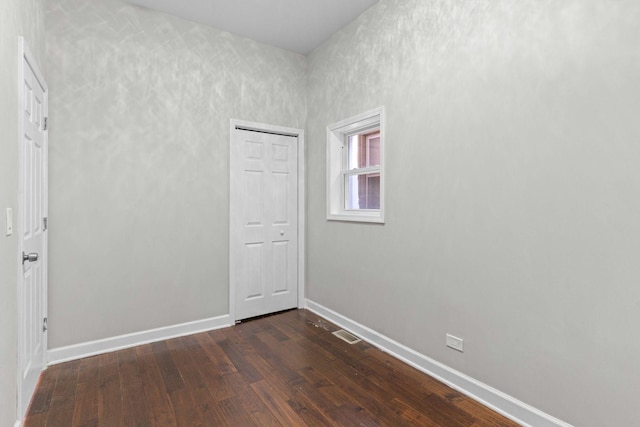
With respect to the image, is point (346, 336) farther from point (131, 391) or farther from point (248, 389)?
point (131, 391)

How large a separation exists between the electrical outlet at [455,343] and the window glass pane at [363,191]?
130 centimetres

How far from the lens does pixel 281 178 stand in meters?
3.75

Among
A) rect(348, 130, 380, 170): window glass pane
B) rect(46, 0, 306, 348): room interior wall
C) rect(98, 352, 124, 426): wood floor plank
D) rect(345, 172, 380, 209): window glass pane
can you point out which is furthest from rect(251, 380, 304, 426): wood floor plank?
rect(348, 130, 380, 170): window glass pane

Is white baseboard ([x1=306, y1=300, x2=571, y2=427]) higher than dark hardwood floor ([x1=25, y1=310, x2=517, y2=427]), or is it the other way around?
white baseboard ([x1=306, y1=300, x2=571, y2=427])

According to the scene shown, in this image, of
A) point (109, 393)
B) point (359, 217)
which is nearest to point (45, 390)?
point (109, 393)

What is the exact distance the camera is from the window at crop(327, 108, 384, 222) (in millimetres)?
3129

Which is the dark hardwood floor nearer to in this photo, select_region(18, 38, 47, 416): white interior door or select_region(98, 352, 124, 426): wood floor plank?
select_region(98, 352, 124, 426): wood floor plank

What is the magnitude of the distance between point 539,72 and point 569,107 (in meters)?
0.27

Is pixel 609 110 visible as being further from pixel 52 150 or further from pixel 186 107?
pixel 52 150

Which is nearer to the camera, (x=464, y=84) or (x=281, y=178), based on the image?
(x=464, y=84)

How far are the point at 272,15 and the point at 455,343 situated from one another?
10.4ft

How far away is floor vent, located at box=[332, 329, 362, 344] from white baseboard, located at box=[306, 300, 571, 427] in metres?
0.05

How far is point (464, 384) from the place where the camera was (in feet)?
7.15

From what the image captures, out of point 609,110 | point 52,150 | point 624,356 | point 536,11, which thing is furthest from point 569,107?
point 52,150
